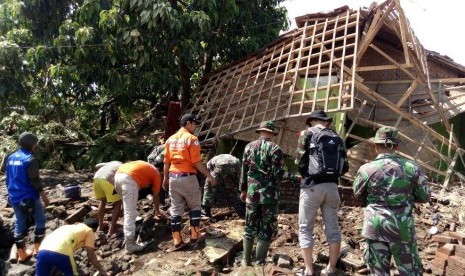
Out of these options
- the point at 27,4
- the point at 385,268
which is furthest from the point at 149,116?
the point at 385,268

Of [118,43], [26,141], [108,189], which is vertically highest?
[118,43]

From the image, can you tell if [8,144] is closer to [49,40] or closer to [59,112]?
[59,112]

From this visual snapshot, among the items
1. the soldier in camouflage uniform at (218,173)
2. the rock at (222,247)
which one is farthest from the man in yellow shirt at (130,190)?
the soldier in camouflage uniform at (218,173)

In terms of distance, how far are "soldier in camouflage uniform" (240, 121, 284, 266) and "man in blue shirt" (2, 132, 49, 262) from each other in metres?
2.82

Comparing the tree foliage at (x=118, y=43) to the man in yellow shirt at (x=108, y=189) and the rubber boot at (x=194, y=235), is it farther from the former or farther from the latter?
the rubber boot at (x=194, y=235)

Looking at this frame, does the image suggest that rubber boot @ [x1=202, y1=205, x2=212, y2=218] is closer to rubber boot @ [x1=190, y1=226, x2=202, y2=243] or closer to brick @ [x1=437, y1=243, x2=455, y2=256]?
rubber boot @ [x1=190, y1=226, x2=202, y2=243]

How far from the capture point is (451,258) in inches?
166

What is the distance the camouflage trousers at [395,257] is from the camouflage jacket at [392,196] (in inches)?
2.7

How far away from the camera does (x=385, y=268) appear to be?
331 centimetres

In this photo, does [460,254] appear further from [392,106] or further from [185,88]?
[185,88]

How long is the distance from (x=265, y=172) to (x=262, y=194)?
26cm

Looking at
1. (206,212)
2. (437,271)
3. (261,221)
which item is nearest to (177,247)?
(206,212)

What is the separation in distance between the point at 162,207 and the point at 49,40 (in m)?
5.07

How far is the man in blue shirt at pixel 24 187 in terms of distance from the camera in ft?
16.5
